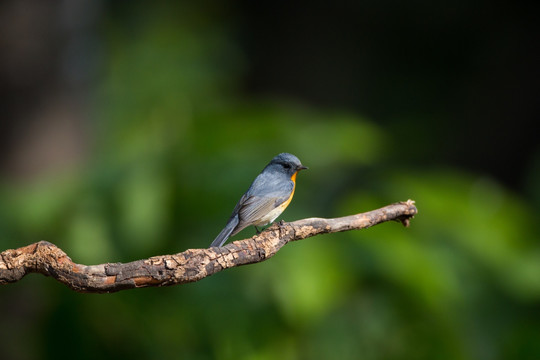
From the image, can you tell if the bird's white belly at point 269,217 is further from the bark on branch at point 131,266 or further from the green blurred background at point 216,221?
the green blurred background at point 216,221

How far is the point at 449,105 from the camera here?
8.73m

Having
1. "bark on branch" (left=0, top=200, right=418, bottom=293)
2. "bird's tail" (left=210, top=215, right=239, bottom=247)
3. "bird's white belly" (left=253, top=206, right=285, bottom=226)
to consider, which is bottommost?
"bark on branch" (left=0, top=200, right=418, bottom=293)

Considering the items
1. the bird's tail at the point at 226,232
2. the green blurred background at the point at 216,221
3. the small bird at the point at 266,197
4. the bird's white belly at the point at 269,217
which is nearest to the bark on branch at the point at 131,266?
the bird's tail at the point at 226,232

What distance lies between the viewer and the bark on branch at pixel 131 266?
138cm

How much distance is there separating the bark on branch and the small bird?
0.86ft

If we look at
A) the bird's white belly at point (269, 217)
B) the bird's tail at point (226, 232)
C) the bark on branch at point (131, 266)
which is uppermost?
the bird's white belly at point (269, 217)

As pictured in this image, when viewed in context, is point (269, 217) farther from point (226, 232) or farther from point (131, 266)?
point (131, 266)

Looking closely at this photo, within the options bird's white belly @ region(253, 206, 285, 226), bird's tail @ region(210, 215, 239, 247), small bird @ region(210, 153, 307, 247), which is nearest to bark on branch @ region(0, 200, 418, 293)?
bird's tail @ region(210, 215, 239, 247)

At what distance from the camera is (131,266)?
139 centimetres

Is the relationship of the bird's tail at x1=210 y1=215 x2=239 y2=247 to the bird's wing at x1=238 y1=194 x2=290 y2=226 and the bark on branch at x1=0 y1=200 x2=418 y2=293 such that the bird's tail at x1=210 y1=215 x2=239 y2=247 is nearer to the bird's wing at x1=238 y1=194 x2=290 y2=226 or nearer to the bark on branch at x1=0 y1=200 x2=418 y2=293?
the bird's wing at x1=238 y1=194 x2=290 y2=226

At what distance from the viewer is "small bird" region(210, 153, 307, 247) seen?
6.55 feet

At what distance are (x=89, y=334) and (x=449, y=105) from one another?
6164 mm

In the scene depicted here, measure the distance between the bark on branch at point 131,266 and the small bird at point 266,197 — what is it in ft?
0.86

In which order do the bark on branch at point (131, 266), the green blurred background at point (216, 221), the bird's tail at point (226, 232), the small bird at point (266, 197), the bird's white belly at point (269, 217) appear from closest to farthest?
the bark on branch at point (131, 266), the bird's tail at point (226, 232), the small bird at point (266, 197), the bird's white belly at point (269, 217), the green blurred background at point (216, 221)
